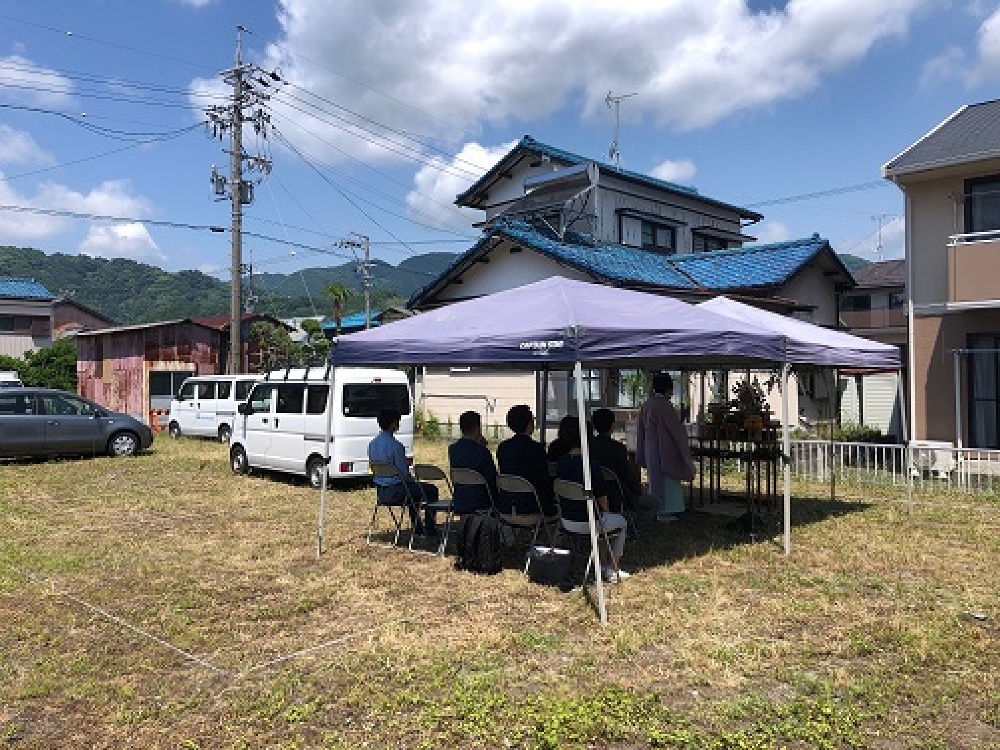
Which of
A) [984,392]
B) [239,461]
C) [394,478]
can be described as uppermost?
[984,392]

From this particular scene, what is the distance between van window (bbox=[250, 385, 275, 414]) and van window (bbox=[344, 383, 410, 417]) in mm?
1998

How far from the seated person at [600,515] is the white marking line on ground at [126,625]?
9.20ft

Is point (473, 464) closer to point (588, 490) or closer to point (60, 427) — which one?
point (588, 490)

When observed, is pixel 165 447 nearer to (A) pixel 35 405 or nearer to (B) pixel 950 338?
(A) pixel 35 405

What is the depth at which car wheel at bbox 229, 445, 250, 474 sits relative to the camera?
12.8 metres

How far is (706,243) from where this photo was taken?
25.1 metres

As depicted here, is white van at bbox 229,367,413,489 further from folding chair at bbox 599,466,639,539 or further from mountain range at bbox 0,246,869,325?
mountain range at bbox 0,246,869,325

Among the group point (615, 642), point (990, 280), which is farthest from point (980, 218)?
point (615, 642)

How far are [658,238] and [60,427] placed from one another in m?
16.6

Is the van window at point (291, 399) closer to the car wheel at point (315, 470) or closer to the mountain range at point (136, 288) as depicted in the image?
the car wheel at point (315, 470)

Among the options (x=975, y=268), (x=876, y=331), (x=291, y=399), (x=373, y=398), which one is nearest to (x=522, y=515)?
(x=373, y=398)

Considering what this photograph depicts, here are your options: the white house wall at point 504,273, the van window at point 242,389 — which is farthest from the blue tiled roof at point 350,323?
the van window at point 242,389

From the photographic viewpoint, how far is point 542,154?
76.5ft

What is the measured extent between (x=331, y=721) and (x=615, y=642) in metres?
1.85
